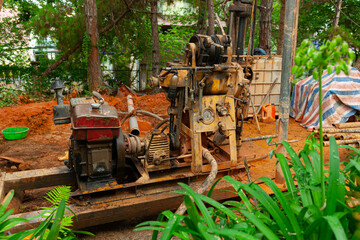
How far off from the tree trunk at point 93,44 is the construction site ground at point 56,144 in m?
1.25

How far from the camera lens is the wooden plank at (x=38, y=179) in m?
3.86

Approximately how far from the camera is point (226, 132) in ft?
14.3

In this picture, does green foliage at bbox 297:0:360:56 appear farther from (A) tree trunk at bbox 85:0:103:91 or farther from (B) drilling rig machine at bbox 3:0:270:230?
(B) drilling rig machine at bbox 3:0:270:230

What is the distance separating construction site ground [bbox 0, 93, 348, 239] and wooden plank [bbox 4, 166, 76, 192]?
31cm

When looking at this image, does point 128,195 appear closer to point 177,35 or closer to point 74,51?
point 74,51

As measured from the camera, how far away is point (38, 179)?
13.1 feet

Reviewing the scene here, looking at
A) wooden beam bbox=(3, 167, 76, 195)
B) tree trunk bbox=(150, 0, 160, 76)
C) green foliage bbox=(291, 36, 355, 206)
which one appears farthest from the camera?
tree trunk bbox=(150, 0, 160, 76)

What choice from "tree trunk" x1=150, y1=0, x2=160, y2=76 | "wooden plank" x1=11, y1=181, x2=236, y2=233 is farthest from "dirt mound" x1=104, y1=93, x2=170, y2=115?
"wooden plank" x1=11, y1=181, x2=236, y2=233

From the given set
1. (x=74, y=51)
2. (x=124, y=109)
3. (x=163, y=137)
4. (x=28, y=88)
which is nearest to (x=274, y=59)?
(x=124, y=109)

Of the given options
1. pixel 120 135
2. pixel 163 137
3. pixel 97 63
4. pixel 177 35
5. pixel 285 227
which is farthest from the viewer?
pixel 177 35

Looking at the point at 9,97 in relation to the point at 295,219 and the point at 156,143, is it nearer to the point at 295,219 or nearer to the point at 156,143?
the point at 156,143

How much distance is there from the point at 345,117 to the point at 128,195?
6.76 metres

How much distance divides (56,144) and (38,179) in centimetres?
311

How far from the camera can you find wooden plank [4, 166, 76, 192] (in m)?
3.86
